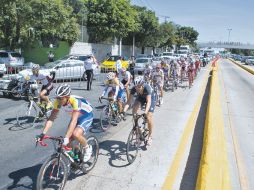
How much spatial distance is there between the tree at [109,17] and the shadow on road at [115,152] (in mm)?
33038

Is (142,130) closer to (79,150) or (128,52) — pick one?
(79,150)

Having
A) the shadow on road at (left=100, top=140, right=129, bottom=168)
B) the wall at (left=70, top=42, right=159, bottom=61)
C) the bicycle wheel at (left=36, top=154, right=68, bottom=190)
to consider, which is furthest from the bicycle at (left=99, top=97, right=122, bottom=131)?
the wall at (left=70, top=42, right=159, bottom=61)

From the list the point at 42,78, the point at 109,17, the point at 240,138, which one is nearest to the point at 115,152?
the point at 240,138

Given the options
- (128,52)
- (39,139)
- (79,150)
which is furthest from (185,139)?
(128,52)

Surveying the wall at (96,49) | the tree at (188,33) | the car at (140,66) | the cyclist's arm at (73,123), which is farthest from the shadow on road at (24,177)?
the tree at (188,33)

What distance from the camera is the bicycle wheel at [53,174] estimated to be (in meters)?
Answer: 5.30

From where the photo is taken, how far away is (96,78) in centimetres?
2595

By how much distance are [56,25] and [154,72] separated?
16323mm

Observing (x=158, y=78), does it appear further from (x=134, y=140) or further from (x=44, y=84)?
(x=134, y=140)

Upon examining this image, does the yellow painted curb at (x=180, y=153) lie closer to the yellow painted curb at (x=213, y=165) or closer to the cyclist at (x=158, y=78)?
the yellow painted curb at (x=213, y=165)

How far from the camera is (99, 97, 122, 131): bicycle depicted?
9.96 metres

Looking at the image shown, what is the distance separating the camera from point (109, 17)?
4056cm

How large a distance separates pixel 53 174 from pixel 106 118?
4594mm

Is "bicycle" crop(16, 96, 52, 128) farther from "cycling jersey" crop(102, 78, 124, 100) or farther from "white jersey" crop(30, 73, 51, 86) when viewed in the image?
"cycling jersey" crop(102, 78, 124, 100)
